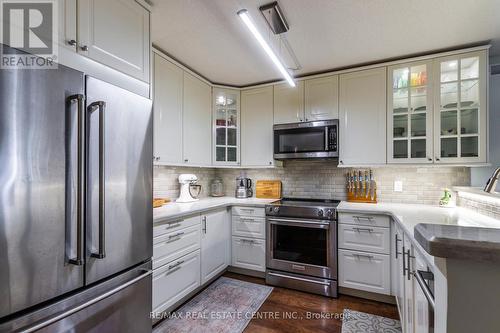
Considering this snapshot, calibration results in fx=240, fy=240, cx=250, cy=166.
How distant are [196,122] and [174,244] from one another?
1467 millimetres

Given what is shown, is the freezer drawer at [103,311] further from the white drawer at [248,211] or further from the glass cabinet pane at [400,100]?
the glass cabinet pane at [400,100]

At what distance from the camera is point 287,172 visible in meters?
3.29

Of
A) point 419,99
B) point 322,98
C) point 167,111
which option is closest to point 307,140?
point 322,98

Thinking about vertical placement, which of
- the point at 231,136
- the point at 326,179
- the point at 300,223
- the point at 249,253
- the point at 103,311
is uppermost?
the point at 231,136

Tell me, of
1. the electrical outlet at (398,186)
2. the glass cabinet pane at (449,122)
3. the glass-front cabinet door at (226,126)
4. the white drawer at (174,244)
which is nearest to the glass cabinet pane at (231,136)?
the glass-front cabinet door at (226,126)

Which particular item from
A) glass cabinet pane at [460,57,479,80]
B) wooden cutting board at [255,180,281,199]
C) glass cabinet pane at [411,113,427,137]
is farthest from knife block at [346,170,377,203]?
glass cabinet pane at [460,57,479,80]

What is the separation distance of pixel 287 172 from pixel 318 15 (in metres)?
1.92

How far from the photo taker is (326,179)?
10.1ft

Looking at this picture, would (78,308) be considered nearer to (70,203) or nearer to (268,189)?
(70,203)

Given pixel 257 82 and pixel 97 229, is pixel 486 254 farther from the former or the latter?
pixel 257 82

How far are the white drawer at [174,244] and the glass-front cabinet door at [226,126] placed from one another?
45.9 inches

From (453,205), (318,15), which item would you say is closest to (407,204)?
(453,205)

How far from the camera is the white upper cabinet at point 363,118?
8.50 feet

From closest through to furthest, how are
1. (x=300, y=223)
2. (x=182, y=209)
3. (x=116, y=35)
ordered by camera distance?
(x=116, y=35), (x=182, y=209), (x=300, y=223)
